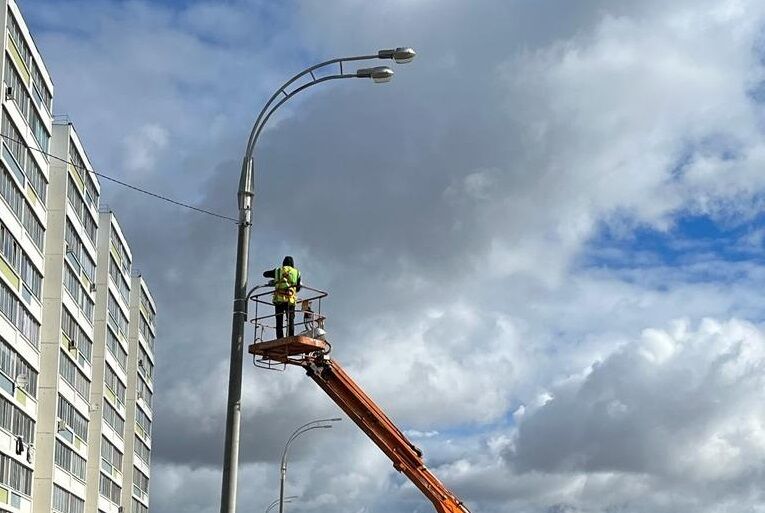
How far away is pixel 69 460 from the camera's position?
7050 centimetres

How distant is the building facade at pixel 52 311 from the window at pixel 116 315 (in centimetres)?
15

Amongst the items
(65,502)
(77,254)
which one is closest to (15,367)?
(65,502)

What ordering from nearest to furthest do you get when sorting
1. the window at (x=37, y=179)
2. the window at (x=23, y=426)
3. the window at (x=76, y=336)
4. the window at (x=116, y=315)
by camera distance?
1. the window at (x=23, y=426)
2. the window at (x=37, y=179)
3. the window at (x=76, y=336)
4. the window at (x=116, y=315)

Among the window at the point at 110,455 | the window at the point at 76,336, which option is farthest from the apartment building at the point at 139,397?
the window at the point at 76,336

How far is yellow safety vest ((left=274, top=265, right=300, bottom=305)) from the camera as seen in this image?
26.2 m

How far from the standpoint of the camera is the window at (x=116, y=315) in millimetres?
85688

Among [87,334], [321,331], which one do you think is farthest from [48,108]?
[321,331]

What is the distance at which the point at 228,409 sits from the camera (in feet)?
62.8

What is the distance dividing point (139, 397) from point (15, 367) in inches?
1661

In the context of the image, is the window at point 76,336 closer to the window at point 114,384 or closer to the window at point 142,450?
the window at point 114,384

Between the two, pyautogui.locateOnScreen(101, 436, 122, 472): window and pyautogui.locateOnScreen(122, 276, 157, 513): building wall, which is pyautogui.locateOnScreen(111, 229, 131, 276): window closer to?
pyautogui.locateOnScreen(122, 276, 157, 513): building wall

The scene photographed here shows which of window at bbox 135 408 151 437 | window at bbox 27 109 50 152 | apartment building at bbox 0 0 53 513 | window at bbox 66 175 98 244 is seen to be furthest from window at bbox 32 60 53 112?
window at bbox 135 408 151 437

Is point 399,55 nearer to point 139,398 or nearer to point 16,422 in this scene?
point 16,422

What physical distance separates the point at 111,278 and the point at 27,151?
29.0 m
